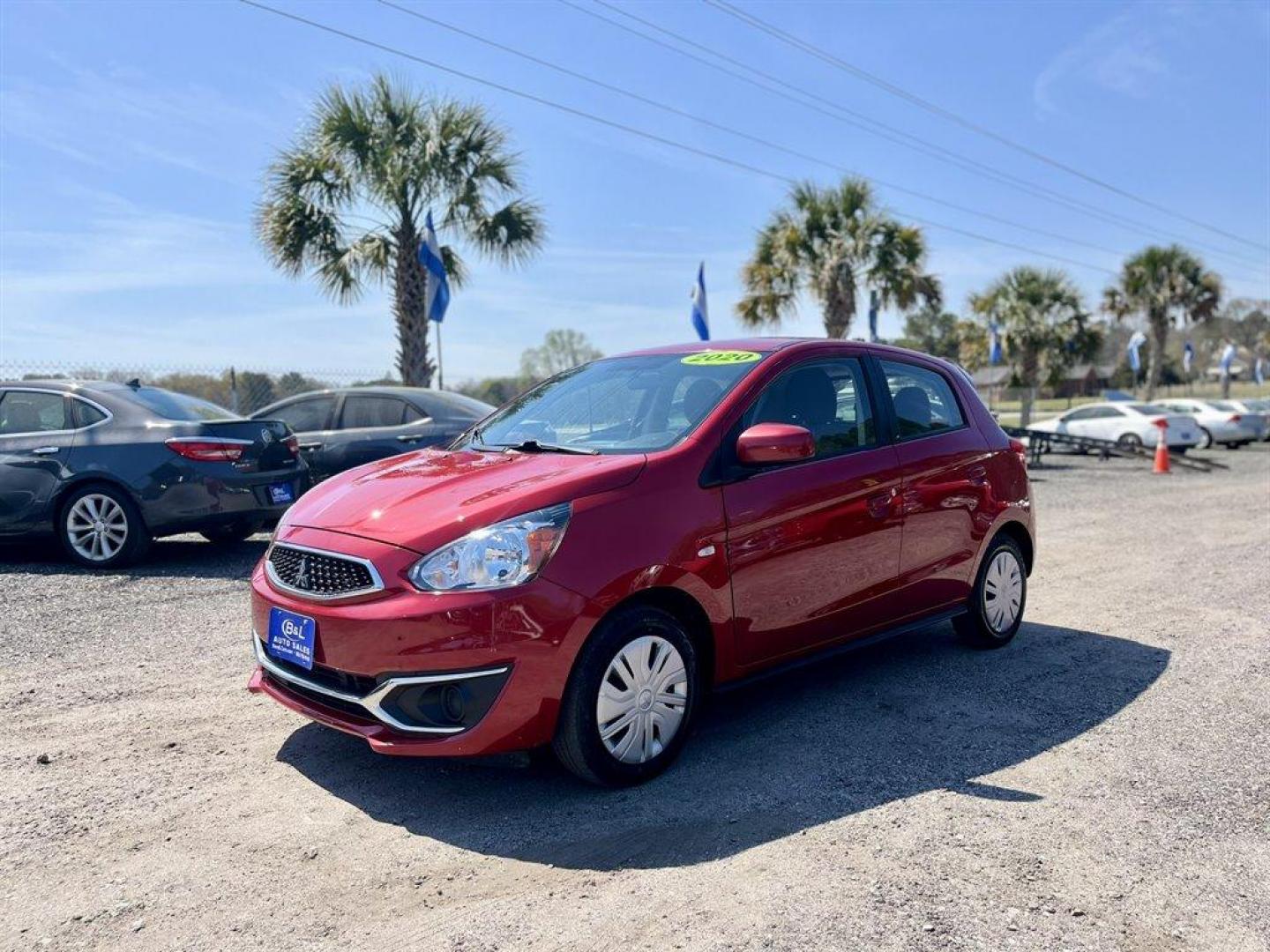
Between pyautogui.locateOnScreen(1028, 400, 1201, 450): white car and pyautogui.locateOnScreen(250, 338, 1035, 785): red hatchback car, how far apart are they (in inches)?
798

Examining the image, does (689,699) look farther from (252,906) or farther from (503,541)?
(252,906)

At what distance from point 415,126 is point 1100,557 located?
Answer: 12992mm

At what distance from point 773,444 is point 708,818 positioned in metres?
1.42

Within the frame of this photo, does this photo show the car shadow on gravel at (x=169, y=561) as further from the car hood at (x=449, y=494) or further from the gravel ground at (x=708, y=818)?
the car hood at (x=449, y=494)

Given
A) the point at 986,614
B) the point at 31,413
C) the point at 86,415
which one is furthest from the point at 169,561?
the point at 986,614

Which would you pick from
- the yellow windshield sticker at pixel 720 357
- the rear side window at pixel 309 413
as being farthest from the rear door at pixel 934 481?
the rear side window at pixel 309 413

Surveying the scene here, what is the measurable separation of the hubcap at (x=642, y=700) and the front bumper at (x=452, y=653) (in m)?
0.21

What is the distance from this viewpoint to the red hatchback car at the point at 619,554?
3.40m

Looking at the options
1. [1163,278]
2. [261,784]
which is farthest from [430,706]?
[1163,278]

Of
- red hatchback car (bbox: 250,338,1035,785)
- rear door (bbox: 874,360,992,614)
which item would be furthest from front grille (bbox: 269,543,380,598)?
rear door (bbox: 874,360,992,614)

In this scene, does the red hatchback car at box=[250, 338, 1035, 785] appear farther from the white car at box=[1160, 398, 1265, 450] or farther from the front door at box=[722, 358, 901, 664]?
the white car at box=[1160, 398, 1265, 450]

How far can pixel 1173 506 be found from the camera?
1302 cm

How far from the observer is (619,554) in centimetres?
356

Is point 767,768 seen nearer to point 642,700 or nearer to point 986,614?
point 642,700
